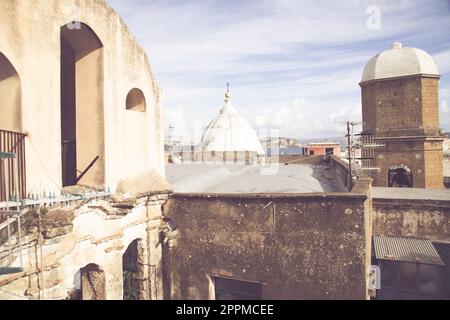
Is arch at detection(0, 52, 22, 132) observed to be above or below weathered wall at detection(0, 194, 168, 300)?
above

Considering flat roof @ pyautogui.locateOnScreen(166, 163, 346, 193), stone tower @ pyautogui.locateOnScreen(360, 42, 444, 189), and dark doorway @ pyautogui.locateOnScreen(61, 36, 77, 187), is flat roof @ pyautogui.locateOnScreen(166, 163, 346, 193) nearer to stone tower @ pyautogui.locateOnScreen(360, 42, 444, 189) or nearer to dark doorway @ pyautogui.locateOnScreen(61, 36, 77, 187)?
dark doorway @ pyautogui.locateOnScreen(61, 36, 77, 187)

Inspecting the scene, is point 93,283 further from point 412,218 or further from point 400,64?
point 400,64

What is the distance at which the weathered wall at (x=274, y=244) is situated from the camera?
7.45 meters

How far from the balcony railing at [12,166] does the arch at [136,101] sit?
3.31 meters

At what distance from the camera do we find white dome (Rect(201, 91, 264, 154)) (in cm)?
2100

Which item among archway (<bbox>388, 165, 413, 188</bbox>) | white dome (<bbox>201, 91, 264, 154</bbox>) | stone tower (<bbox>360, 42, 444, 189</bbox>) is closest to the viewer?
stone tower (<bbox>360, 42, 444, 189</bbox>)

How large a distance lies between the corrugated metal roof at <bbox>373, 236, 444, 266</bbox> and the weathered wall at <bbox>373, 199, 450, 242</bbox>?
379 mm

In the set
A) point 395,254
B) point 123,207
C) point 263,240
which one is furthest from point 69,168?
point 395,254

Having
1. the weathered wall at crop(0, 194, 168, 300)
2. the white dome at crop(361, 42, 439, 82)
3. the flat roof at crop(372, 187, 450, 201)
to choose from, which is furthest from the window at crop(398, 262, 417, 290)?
the white dome at crop(361, 42, 439, 82)

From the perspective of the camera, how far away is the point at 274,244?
8.00 meters

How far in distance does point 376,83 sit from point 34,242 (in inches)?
816

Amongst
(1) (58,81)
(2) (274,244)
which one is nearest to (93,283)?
(2) (274,244)

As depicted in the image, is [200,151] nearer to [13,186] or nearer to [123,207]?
[123,207]
